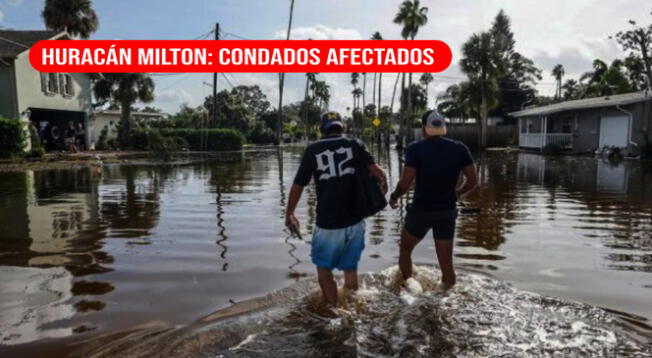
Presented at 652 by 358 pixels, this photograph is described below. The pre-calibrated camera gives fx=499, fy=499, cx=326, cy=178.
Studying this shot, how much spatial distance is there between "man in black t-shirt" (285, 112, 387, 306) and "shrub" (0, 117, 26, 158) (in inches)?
910

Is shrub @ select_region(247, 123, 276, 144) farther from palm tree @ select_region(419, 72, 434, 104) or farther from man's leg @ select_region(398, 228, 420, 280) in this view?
man's leg @ select_region(398, 228, 420, 280)

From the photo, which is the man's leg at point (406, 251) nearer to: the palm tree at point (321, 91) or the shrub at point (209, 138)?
the shrub at point (209, 138)

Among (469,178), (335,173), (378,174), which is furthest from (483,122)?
(335,173)

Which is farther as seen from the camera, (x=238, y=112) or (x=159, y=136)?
(x=238, y=112)

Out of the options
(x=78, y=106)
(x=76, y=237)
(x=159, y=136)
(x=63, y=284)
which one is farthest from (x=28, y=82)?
(x=63, y=284)

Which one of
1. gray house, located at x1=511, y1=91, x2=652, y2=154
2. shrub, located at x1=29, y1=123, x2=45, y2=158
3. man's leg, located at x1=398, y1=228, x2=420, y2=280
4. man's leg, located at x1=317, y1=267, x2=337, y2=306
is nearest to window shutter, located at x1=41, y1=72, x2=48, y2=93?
shrub, located at x1=29, y1=123, x2=45, y2=158

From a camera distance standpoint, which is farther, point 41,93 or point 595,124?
point 595,124

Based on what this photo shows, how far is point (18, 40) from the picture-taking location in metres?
28.9

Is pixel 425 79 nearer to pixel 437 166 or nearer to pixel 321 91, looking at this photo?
pixel 321 91

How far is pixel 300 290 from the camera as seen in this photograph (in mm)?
5238

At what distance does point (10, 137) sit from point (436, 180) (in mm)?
23992

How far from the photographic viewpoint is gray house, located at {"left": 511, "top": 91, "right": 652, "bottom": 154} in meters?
27.4

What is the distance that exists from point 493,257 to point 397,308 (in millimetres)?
2501

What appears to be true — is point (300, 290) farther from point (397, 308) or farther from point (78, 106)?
point (78, 106)
